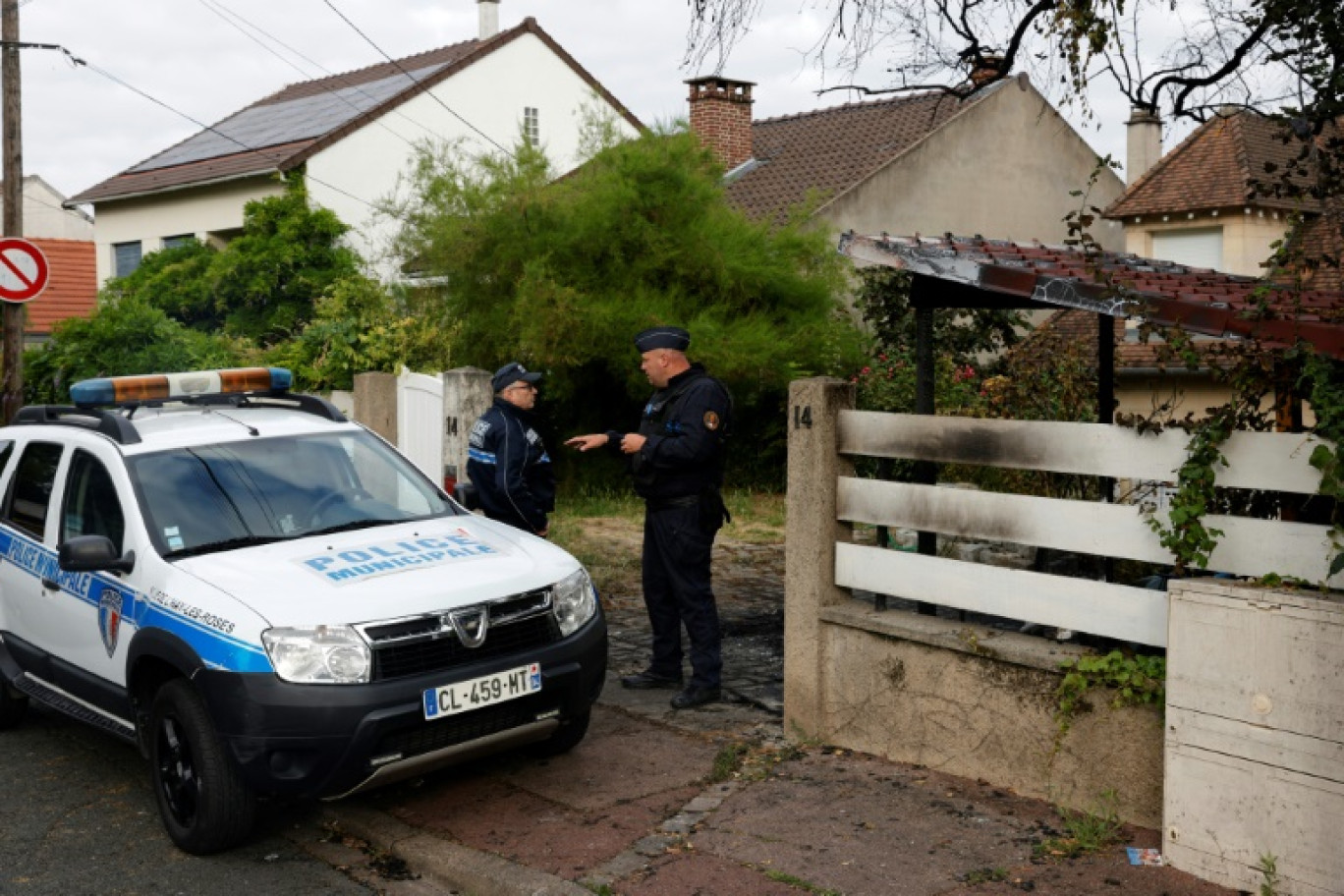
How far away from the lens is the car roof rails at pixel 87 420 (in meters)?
6.23

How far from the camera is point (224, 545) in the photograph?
5750 mm

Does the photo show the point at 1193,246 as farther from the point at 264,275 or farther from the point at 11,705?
the point at 11,705

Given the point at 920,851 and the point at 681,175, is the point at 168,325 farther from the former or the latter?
the point at 920,851

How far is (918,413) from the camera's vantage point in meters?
6.08

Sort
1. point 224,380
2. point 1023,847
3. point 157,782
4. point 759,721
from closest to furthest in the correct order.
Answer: point 1023,847 < point 157,782 < point 759,721 < point 224,380

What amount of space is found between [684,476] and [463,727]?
2009mm

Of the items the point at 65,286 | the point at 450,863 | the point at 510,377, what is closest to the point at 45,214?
the point at 65,286

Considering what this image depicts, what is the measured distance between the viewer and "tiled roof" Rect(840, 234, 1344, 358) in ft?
14.9

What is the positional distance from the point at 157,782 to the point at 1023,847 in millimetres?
3437

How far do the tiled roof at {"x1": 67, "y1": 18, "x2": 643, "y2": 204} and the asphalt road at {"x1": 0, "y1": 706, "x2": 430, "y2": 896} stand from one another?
871 inches

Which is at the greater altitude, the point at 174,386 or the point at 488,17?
the point at 488,17

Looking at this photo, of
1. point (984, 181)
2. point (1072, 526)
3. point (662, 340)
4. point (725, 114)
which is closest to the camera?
point (1072, 526)

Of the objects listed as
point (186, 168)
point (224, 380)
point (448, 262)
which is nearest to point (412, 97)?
point (186, 168)

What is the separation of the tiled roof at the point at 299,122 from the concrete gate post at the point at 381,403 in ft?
52.5
